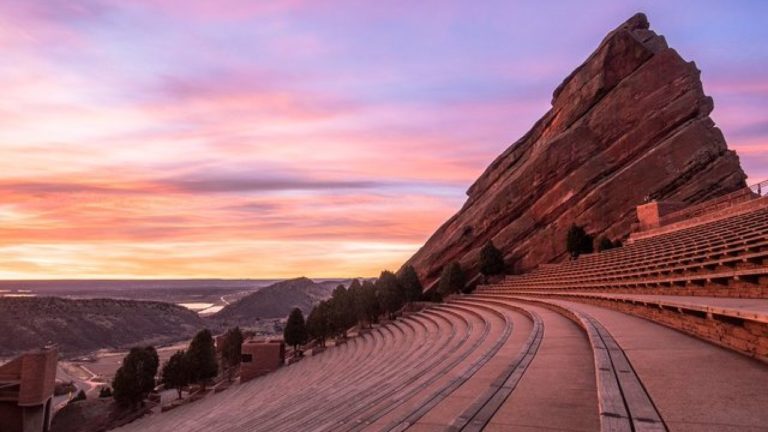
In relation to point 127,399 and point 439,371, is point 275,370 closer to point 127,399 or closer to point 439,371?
point 127,399

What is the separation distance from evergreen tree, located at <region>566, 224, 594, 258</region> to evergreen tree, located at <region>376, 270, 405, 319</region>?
60.7 ft

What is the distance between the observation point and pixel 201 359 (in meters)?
43.8

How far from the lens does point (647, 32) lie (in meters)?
61.1

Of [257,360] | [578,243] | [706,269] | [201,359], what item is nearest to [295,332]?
[257,360]

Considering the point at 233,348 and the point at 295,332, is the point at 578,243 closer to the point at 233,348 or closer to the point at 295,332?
the point at 295,332

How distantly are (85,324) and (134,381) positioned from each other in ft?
306

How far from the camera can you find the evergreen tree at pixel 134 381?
4072 centimetres

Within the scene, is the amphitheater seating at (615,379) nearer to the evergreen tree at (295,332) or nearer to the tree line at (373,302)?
the tree line at (373,302)

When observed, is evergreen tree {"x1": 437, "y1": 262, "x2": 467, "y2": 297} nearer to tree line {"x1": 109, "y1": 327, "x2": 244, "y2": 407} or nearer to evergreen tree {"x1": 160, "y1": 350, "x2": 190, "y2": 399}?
tree line {"x1": 109, "y1": 327, "x2": 244, "y2": 407}

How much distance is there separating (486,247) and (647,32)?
115ft

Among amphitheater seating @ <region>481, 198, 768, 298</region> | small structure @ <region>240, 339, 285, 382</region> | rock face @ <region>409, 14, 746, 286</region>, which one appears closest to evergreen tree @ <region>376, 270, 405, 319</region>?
rock face @ <region>409, 14, 746, 286</region>

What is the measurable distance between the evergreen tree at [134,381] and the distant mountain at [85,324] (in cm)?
7369

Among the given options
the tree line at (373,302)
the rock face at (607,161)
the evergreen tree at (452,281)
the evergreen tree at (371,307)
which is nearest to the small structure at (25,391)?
the tree line at (373,302)

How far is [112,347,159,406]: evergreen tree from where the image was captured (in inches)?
1603
